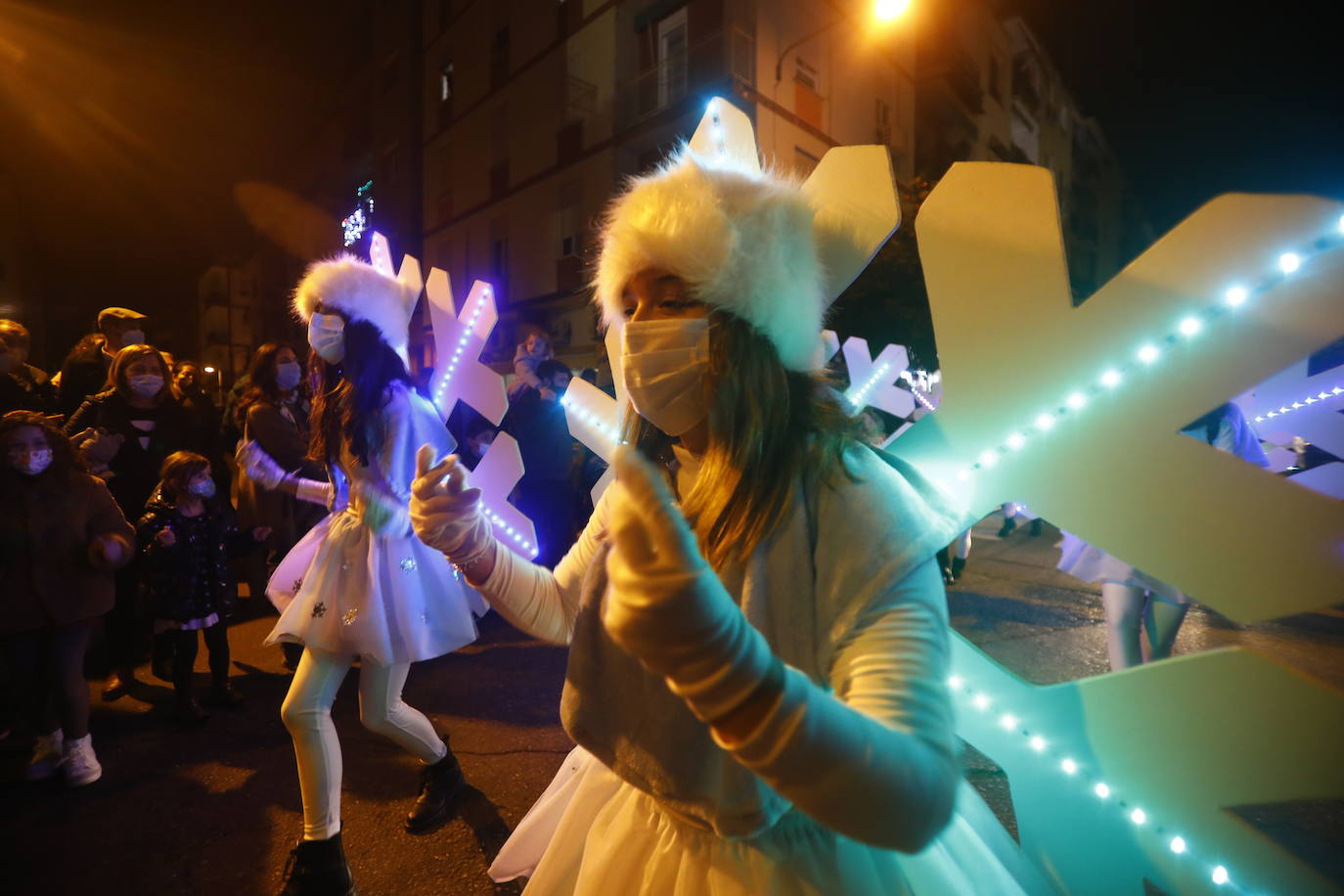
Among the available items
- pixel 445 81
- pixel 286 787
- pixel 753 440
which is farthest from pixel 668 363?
pixel 445 81

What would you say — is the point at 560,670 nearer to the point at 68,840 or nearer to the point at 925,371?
the point at 68,840

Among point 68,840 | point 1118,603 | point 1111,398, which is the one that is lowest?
point 68,840

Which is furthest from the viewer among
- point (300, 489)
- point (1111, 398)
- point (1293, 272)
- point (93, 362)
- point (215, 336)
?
point (215, 336)

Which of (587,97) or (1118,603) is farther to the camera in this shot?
(587,97)

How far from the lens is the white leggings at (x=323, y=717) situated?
2.08 meters

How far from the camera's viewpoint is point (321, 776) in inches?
82.0

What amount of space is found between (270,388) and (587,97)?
46.6 feet

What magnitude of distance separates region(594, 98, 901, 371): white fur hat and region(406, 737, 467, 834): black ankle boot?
2281 millimetres

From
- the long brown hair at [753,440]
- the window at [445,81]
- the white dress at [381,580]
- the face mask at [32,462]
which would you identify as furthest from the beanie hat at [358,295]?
the window at [445,81]

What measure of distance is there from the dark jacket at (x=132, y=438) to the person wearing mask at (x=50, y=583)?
1106 millimetres

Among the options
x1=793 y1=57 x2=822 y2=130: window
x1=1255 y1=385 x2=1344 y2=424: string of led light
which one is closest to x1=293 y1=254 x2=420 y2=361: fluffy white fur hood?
x1=1255 y1=385 x2=1344 y2=424: string of led light

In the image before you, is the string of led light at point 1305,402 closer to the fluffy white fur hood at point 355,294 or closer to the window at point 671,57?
the fluffy white fur hood at point 355,294

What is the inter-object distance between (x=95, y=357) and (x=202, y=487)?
2.26 meters

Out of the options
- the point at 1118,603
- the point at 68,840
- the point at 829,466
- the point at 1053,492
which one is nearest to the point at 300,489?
the point at 68,840
